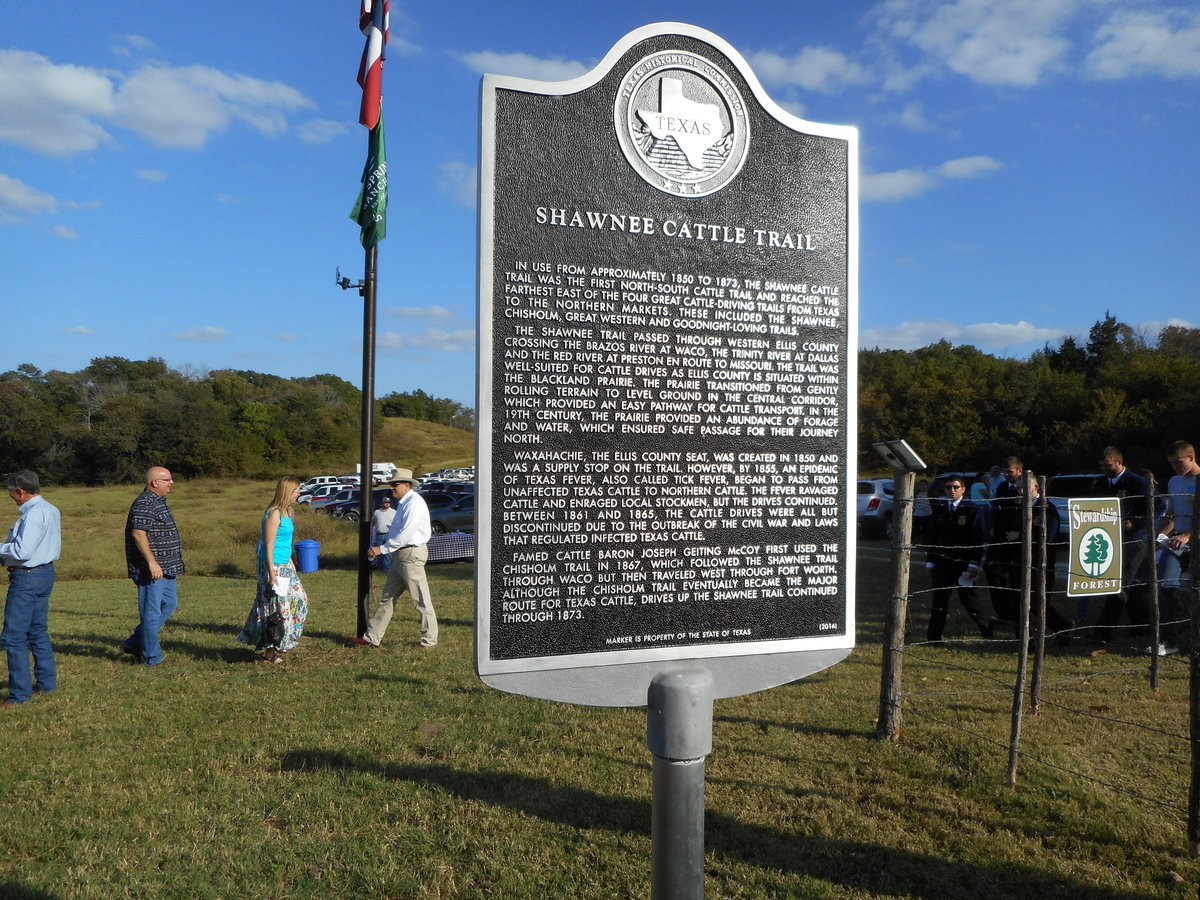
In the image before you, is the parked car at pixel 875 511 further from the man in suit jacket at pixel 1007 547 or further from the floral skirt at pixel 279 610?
the floral skirt at pixel 279 610

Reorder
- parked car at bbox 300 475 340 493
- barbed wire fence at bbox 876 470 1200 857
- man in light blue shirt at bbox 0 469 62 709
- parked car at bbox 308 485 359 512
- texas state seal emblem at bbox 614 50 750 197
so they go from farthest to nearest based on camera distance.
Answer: parked car at bbox 300 475 340 493 → parked car at bbox 308 485 359 512 → man in light blue shirt at bbox 0 469 62 709 → barbed wire fence at bbox 876 470 1200 857 → texas state seal emblem at bbox 614 50 750 197

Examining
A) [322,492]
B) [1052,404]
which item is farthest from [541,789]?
[322,492]

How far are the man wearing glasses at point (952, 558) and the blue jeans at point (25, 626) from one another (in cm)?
778

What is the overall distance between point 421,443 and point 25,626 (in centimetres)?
8925

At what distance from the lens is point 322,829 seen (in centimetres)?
414

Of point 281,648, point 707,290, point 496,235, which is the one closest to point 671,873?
point 707,290

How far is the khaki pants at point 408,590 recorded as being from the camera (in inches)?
320

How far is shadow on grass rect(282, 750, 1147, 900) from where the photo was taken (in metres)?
3.57

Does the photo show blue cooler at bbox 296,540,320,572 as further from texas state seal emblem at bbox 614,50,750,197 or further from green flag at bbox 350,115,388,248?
texas state seal emblem at bbox 614,50,750,197

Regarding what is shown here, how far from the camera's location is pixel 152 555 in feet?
24.4

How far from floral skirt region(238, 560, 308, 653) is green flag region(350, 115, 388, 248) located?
11.2 feet

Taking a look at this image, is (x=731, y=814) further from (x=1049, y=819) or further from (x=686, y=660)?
(x=686, y=660)

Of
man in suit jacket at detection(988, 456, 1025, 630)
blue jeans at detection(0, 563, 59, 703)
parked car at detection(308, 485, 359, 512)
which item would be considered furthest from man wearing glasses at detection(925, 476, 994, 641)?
parked car at detection(308, 485, 359, 512)

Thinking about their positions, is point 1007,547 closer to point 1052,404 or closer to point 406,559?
point 406,559
